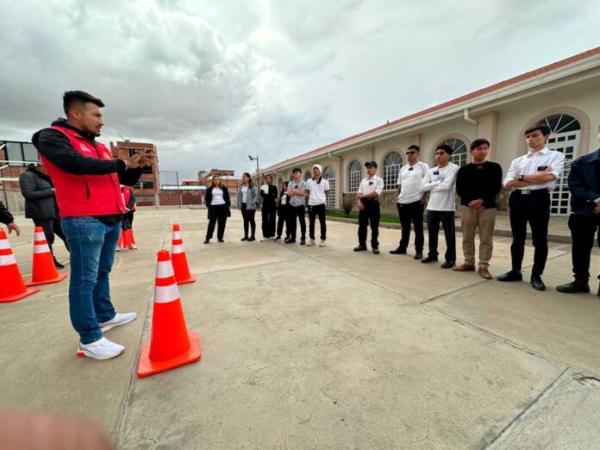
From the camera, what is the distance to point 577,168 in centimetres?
278

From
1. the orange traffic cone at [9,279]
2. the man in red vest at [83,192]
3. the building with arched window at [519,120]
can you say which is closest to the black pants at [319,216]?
the man in red vest at [83,192]

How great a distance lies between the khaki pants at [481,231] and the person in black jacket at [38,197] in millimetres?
5563

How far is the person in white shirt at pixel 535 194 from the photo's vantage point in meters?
2.89

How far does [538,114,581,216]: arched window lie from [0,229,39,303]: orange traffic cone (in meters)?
11.6

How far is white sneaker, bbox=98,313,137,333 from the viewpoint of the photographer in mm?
2188

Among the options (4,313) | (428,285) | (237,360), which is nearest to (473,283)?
(428,285)

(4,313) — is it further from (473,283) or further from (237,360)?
(473,283)

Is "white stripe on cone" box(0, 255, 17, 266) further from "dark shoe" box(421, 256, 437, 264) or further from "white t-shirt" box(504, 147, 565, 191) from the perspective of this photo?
"white t-shirt" box(504, 147, 565, 191)

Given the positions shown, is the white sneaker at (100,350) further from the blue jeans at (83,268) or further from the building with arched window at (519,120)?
the building with arched window at (519,120)

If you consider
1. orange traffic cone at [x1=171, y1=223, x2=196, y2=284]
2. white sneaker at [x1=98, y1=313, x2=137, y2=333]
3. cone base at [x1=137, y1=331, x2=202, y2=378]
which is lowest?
cone base at [x1=137, y1=331, x2=202, y2=378]

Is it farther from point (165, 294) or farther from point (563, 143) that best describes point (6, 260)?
point (563, 143)

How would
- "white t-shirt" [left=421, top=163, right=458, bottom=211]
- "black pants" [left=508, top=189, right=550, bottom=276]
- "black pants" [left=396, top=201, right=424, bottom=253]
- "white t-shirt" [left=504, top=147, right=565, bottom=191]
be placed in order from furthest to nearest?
"black pants" [left=396, top=201, right=424, bottom=253]
"white t-shirt" [left=421, top=163, right=458, bottom=211]
"black pants" [left=508, top=189, right=550, bottom=276]
"white t-shirt" [left=504, top=147, right=565, bottom=191]

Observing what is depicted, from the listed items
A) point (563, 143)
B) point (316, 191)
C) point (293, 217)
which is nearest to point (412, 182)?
point (316, 191)

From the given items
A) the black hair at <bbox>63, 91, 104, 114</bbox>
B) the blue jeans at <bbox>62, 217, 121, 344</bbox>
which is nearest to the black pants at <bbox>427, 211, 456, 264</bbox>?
the blue jeans at <bbox>62, 217, 121, 344</bbox>
